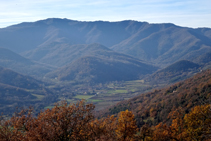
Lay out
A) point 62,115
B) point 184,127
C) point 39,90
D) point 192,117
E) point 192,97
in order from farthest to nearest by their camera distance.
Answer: point 39,90
point 192,97
point 184,127
point 192,117
point 62,115

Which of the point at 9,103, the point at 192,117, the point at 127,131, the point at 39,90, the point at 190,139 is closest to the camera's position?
the point at 127,131

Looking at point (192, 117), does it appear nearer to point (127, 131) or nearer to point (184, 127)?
point (184, 127)

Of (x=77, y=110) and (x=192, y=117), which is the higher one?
(x=77, y=110)

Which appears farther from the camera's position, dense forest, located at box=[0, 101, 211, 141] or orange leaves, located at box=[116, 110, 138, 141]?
orange leaves, located at box=[116, 110, 138, 141]

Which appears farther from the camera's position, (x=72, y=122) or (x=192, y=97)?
(x=192, y=97)

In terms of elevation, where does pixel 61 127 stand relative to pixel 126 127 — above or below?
above

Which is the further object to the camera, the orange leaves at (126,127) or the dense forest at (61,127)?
the orange leaves at (126,127)

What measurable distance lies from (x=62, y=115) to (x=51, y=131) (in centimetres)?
194

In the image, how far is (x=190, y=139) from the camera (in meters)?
30.8

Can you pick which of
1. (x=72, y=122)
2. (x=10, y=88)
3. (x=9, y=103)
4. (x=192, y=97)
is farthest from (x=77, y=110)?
(x=10, y=88)

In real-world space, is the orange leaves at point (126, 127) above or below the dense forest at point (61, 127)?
below

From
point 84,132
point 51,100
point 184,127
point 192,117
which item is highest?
point 84,132

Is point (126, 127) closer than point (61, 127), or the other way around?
point (61, 127)

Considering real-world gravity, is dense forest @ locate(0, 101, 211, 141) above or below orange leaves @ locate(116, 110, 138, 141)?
above
